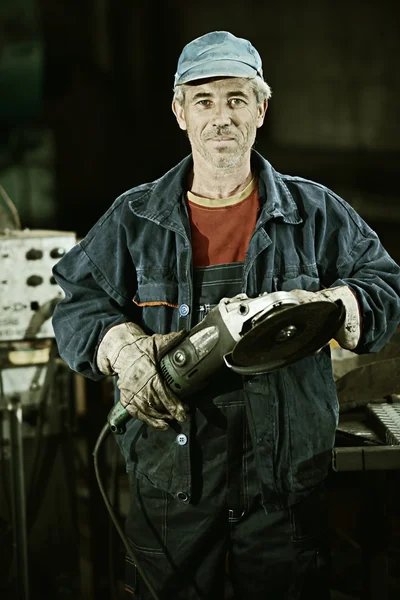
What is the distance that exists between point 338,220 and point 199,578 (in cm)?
89

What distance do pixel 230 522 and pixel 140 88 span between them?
10.0 ft

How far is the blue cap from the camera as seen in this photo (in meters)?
1.58

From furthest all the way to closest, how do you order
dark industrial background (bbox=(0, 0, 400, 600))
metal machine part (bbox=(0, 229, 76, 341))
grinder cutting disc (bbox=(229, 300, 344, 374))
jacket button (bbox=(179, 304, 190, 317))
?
dark industrial background (bbox=(0, 0, 400, 600)) < metal machine part (bbox=(0, 229, 76, 341)) < jacket button (bbox=(179, 304, 190, 317)) < grinder cutting disc (bbox=(229, 300, 344, 374))

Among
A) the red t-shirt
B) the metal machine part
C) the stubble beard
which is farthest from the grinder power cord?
the metal machine part

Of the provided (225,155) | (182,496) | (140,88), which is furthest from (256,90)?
(140,88)

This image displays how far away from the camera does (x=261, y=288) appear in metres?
1.62

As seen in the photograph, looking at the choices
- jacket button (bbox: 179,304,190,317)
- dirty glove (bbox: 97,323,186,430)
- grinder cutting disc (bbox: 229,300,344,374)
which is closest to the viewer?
grinder cutting disc (bbox: 229,300,344,374)

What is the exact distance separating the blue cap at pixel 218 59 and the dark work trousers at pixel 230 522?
1.40 feet

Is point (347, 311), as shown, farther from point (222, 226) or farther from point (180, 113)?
point (180, 113)

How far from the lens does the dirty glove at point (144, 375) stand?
1.50 m

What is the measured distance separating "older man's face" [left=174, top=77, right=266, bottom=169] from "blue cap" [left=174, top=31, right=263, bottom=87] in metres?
0.03

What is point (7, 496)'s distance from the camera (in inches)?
114

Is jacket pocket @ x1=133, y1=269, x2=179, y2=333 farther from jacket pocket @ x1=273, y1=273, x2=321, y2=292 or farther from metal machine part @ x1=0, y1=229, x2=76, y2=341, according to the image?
metal machine part @ x1=0, y1=229, x2=76, y2=341

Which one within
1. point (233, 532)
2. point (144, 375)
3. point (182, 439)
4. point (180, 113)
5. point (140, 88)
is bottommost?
point (233, 532)
